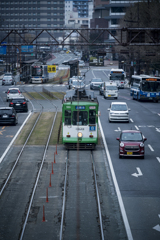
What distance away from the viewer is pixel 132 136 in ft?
79.8

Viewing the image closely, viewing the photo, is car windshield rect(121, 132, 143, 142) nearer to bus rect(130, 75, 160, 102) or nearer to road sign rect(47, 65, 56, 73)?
bus rect(130, 75, 160, 102)

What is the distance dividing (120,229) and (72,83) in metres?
53.5

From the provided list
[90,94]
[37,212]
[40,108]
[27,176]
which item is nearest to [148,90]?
[40,108]

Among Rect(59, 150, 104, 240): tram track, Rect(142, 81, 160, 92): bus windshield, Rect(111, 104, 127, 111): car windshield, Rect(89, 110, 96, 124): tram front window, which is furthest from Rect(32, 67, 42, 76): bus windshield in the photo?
Rect(59, 150, 104, 240): tram track

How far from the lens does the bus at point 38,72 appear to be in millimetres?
76750

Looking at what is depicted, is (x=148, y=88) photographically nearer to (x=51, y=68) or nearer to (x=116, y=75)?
(x=116, y=75)

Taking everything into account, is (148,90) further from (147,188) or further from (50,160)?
(147,188)

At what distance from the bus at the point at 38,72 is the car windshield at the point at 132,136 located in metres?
53.9

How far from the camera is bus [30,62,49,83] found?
76.8m

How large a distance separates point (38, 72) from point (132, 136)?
56531 millimetres

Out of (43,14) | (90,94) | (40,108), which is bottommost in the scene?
(40,108)

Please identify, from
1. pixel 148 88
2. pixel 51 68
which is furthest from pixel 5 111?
pixel 51 68

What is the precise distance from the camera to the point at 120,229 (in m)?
13.5

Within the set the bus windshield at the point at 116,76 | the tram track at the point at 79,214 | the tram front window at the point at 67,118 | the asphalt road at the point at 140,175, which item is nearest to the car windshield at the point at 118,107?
the asphalt road at the point at 140,175
